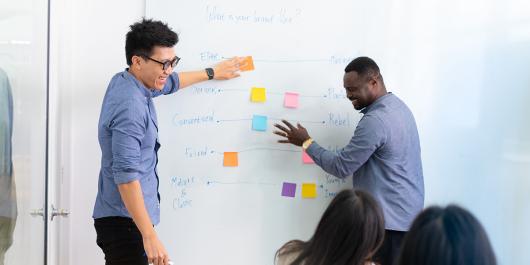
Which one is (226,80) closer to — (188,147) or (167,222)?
(188,147)

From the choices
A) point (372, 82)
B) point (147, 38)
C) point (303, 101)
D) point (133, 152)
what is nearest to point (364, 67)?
point (372, 82)

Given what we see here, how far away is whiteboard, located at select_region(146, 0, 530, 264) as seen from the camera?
2439mm

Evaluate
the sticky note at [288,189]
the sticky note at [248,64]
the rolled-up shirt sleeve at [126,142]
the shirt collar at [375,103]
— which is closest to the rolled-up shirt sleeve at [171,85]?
the sticky note at [248,64]

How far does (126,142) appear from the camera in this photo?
5.98 feet

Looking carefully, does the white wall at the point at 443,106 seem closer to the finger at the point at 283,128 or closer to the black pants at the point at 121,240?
the black pants at the point at 121,240

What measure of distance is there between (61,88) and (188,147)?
0.58 meters

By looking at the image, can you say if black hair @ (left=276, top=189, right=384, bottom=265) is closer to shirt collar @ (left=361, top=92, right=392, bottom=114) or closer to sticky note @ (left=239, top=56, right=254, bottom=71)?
shirt collar @ (left=361, top=92, right=392, bottom=114)

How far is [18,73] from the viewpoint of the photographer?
168 cm

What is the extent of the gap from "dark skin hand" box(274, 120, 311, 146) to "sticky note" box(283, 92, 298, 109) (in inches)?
3.1

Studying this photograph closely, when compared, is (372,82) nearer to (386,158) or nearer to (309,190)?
(386,158)

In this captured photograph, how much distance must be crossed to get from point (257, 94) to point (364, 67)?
48 cm

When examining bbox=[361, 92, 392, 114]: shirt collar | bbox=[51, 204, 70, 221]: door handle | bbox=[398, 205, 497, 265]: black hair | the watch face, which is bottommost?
bbox=[51, 204, 70, 221]: door handle

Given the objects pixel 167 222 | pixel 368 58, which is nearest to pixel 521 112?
pixel 368 58

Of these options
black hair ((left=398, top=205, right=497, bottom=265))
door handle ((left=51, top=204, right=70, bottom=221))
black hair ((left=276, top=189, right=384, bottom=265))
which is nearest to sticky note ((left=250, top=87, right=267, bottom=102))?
door handle ((left=51, top=204, right=70, bottom=221))
